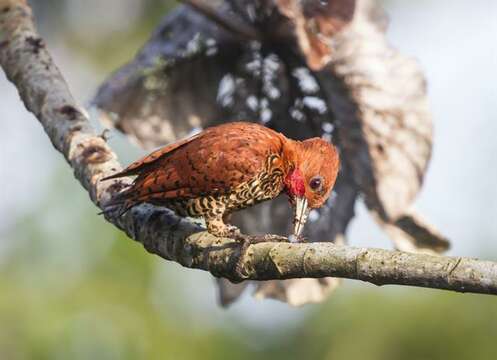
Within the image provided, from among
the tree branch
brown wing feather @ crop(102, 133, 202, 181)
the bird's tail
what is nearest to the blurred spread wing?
brown wing feather @ crop(102, 133, 202, 181)

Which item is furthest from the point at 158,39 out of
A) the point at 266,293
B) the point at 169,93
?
the point at 266,293

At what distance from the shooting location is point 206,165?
372 centimetres

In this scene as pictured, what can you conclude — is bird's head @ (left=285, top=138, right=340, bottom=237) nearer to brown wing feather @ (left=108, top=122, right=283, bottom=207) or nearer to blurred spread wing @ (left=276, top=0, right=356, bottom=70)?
brown wing feather @ (left=108, top=122, right=283, bottom=207)

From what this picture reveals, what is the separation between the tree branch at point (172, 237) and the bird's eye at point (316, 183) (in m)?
0.67

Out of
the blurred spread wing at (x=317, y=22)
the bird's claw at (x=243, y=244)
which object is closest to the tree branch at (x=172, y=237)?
the bird's claw at (x=243, y=244)

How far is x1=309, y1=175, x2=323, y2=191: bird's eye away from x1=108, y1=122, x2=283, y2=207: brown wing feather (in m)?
0.24

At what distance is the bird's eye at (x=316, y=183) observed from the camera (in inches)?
156

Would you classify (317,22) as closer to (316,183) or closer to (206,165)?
(316,183)

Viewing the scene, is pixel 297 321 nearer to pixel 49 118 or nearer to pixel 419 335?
pixel 419 335

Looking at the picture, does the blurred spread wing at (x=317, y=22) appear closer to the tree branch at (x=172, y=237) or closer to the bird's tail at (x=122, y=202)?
the tree branch at (x=172, y=237)

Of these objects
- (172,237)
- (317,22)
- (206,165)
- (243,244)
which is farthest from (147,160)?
(317,22)

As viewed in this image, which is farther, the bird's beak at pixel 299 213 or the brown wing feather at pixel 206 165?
the bird's beak at pixel 299 213

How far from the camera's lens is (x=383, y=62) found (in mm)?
5023

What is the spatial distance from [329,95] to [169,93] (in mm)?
885
